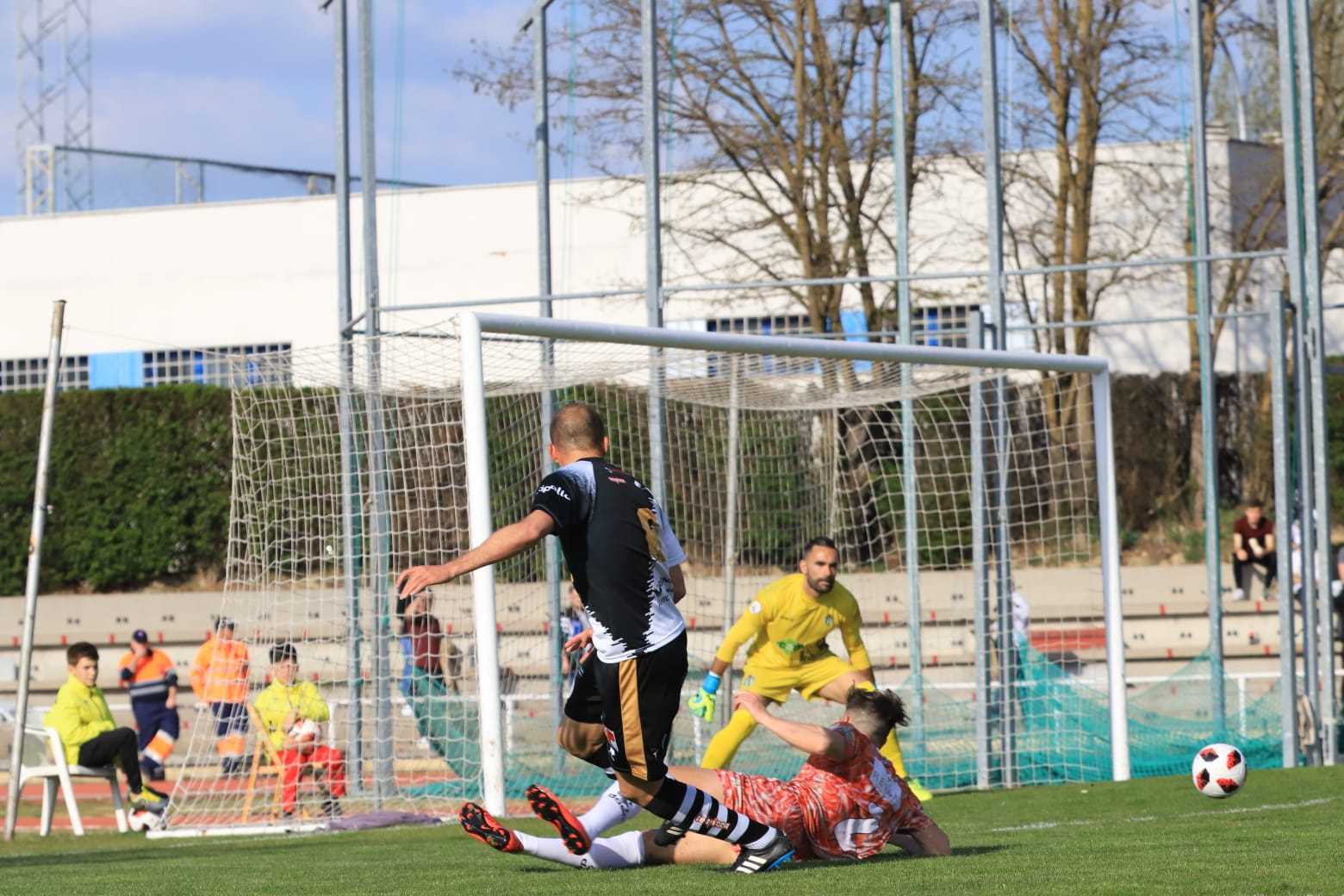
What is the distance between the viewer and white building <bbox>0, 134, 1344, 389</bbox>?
88.0 ft

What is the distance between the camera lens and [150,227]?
103 feet

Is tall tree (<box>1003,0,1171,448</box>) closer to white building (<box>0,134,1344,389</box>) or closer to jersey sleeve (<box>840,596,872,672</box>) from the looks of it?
white building (<box>0,134,1344,389</box>)

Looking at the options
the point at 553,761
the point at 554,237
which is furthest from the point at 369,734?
the point at 554,237

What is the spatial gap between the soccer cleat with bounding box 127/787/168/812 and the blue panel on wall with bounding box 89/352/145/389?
59.3ft

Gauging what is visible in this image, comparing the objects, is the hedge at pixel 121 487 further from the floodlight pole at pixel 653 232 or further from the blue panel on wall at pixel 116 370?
the floodlight pole at pixel 653 232

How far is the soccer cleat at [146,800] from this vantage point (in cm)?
1317

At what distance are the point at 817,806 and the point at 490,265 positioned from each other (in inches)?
930

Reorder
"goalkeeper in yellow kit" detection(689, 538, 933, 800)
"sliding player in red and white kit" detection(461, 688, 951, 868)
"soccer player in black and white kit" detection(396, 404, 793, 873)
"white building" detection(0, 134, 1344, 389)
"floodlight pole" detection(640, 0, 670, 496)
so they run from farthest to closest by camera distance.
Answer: "white building" detection(0, 134, 1344, 389)
"floodlight pole" detection(640, 0, 670, 496)
"goalkeeper in yellow kit" detection(689, 538, 933, 800)
"sliding player in red and white kit" detection(461, 688, 951, 868)
"soccer player in black and white kit" detection(396, 404, 793, 873)

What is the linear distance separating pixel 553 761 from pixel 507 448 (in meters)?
2.58

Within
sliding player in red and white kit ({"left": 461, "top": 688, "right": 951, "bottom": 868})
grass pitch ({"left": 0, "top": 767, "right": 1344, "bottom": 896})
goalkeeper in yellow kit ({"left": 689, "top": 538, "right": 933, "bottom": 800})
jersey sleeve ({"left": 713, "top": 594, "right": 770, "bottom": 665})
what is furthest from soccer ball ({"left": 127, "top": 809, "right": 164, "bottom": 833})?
sliding player in red and white kit ({"left": 461, "top": 688, "right": 951, "bottom": 868})

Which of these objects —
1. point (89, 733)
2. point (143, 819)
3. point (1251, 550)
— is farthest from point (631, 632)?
point (1251, 550)

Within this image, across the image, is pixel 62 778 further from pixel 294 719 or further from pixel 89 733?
pixel 294 719

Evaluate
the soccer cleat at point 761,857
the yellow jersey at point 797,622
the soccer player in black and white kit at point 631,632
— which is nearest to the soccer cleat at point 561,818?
the soccer player in black and white kit at point 631,632

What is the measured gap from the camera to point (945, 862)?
654cm
